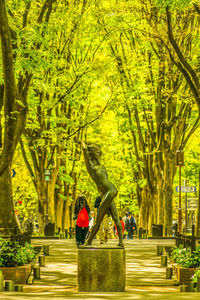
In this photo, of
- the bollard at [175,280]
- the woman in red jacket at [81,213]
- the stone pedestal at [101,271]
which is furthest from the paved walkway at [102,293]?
the woman in red jacket at [81,213]

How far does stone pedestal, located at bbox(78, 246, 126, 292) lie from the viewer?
12047 millimetres

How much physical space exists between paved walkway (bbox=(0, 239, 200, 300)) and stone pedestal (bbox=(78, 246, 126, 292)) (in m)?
0.28

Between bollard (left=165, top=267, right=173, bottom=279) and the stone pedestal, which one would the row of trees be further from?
the stone pedestal

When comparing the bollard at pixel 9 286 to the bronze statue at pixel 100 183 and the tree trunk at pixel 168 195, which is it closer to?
the bronze statue at pixel 100 183

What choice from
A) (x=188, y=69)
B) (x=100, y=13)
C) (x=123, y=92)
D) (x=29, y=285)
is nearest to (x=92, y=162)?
(x=29, y=285)

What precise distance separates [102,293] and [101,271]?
1108 mm

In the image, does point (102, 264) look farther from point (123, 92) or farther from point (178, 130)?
point (123, 92)

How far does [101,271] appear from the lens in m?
12.1

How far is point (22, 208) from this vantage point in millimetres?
55375

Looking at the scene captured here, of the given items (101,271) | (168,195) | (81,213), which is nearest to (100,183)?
(101,271)

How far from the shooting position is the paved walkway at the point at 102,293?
9.94 m

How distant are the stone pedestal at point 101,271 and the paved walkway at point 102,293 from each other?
0.92 feet

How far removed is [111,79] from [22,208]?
26.5 meters

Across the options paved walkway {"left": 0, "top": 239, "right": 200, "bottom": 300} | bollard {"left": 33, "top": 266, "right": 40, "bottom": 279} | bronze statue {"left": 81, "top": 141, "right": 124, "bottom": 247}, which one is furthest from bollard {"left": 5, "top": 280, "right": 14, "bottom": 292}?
bollard {"left": 33, "top": 266, "right": 40, "bottom": 279}
